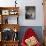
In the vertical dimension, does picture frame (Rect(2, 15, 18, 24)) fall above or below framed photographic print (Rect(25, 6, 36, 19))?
below

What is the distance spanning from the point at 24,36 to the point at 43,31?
2.15 ft

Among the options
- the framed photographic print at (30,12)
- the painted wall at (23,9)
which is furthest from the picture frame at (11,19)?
the framed photographic print at (30,12)

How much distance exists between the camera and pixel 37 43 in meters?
4.93

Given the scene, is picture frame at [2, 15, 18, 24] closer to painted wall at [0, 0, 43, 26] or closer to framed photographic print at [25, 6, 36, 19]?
painted wall at [0, 0, 43, 26]

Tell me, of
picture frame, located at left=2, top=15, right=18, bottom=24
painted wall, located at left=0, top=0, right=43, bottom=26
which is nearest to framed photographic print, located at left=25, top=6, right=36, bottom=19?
painted wall, located at left=0, top=0, right=43, bottom=26

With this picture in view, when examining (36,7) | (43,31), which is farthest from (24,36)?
(36,7)

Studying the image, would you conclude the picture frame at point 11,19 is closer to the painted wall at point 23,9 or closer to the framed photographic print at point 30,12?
the painted wall at point 23,9

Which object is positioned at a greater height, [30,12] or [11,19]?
[30,12]

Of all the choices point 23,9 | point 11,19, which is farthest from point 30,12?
point 11,19

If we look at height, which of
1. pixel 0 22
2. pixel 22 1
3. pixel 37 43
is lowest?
pixel 37 43

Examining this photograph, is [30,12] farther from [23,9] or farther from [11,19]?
[11,19]

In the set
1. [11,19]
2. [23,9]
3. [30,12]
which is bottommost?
[11,19]

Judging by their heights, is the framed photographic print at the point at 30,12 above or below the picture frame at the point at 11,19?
above

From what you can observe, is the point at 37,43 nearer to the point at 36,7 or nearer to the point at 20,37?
the point at 20,37
